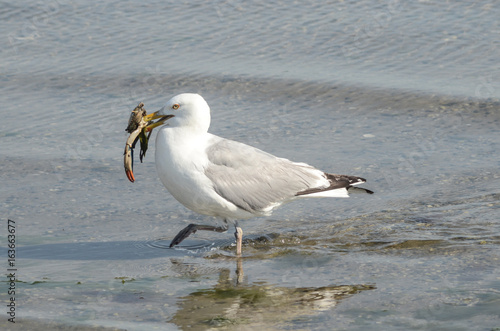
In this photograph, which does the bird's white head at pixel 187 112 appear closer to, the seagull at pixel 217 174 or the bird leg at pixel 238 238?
the seagull at pixel 217 174

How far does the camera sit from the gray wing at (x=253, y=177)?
7.36 m

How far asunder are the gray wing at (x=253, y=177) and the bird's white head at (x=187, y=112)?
261 millimetres

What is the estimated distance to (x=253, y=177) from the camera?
7621 mm

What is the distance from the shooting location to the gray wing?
24.2 ft

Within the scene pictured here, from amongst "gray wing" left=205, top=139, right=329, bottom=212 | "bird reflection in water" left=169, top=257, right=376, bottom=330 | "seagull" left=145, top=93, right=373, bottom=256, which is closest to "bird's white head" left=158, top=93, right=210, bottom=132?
"seagull" left=145, top=93, right=373, bottom=256

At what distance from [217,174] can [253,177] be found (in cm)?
46

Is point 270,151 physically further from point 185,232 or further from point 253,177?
point 185,232

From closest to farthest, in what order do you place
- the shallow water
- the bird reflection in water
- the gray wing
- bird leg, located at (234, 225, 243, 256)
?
the bird reflection in water < the shallow water < the gray wing < bird leg, located at (234, 225, 243, 256)

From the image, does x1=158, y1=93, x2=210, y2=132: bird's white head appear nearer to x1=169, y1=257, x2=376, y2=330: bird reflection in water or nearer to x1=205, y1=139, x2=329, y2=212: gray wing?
x1=205, y1=139, x2=329, y2=212: gray wing

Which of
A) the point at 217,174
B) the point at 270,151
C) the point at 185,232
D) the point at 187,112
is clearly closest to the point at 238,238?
the point at 185,232

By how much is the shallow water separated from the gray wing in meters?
0.46

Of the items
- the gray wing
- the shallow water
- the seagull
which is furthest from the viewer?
the gray wing

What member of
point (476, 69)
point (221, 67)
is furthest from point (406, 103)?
point (221, 67)

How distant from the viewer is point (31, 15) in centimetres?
1531
